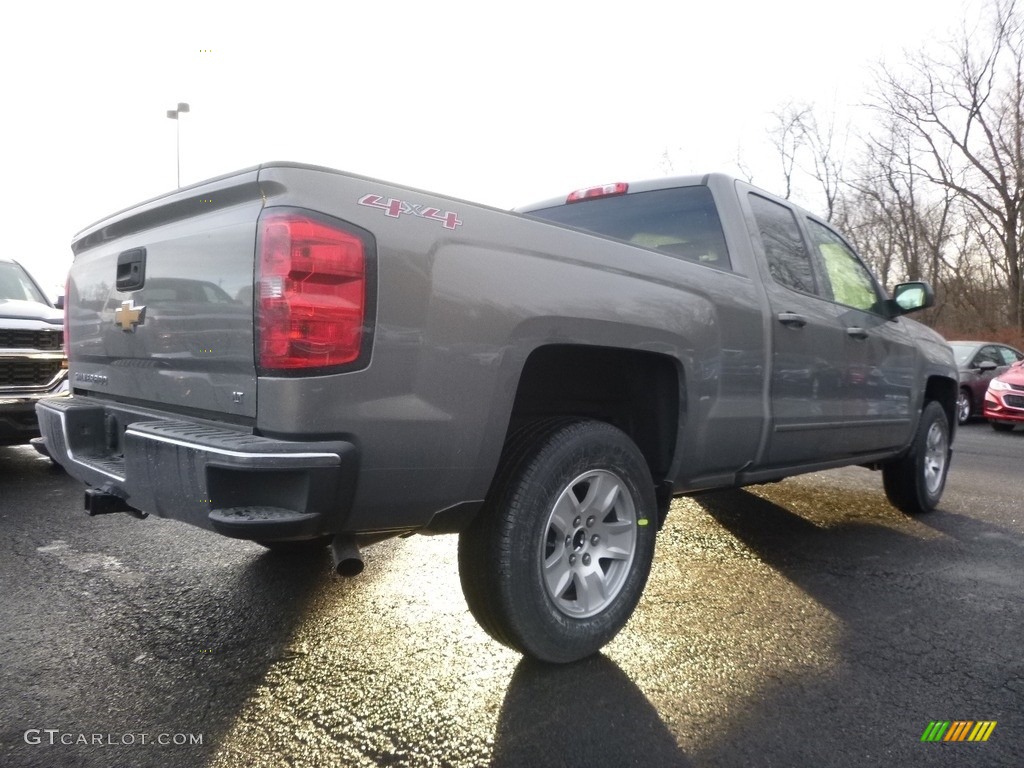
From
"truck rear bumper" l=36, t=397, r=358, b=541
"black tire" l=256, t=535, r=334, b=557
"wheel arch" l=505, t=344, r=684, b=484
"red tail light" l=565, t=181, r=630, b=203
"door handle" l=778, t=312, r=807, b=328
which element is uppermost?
"red tail light" l=565, t=181, r=630, b=203

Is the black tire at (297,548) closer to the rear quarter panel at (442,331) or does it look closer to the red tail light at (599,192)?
the rear quarter panel at (442,331)

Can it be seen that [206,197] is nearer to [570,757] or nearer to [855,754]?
[570,757]

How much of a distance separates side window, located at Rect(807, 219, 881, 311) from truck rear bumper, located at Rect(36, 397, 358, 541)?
129 inches

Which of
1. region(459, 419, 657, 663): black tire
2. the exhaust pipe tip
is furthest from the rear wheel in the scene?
the exhaust pipe tip

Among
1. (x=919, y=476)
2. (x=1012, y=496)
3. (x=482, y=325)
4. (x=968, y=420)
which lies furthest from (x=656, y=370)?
(x=968, y=420)

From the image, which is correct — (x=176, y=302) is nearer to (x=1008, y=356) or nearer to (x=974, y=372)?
(x=974, y=372)

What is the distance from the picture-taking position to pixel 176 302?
248cm

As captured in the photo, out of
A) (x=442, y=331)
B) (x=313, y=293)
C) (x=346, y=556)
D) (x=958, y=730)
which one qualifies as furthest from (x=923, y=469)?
(x=313, y=293)

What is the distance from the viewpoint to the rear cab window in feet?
12.3

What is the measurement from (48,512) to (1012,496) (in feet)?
22.2

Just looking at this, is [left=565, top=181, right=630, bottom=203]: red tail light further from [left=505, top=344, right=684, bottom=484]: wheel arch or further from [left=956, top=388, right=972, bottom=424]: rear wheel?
[left=956, top=388, right=972, bottom=424]: rear wheel

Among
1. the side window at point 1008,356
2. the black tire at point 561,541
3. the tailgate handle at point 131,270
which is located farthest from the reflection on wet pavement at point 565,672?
the side window at point 1008,356

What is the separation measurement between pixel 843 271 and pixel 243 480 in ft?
12.4

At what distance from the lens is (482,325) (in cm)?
230
